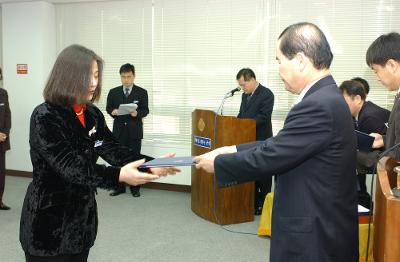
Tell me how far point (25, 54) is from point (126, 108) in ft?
7.47

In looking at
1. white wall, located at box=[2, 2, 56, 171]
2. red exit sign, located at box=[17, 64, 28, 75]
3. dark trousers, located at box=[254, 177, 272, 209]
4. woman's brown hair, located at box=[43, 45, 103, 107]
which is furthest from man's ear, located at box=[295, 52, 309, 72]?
red exit sign, located at box=[17, 64, 28, 75]

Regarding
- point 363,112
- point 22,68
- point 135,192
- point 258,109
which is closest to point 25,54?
Answer: point 22,68

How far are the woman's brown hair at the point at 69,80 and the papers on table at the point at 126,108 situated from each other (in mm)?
3251

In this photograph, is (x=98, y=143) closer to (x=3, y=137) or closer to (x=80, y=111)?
(x=80, y=111)

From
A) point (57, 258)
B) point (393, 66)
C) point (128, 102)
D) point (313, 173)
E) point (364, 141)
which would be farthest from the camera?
point (128, 102)

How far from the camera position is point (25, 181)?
625 centimetres

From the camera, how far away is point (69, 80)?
1.74 metres

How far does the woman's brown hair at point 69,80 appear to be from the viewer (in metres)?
1.74

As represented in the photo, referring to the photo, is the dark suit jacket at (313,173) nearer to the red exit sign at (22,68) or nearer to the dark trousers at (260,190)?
the dark trousers at (260,190)

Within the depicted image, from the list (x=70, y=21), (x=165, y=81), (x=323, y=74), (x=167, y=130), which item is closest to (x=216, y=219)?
(x=167, y=130)

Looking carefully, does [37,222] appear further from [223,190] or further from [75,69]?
[223,190]

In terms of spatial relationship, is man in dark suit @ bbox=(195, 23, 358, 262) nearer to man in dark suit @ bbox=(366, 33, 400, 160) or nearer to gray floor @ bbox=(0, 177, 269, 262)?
man in dark suit @ bbox=(366, 33, 400, 160)

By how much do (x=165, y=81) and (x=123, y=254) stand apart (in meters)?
2.91

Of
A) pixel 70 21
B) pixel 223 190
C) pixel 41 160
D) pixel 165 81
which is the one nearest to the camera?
pixel 41 160
